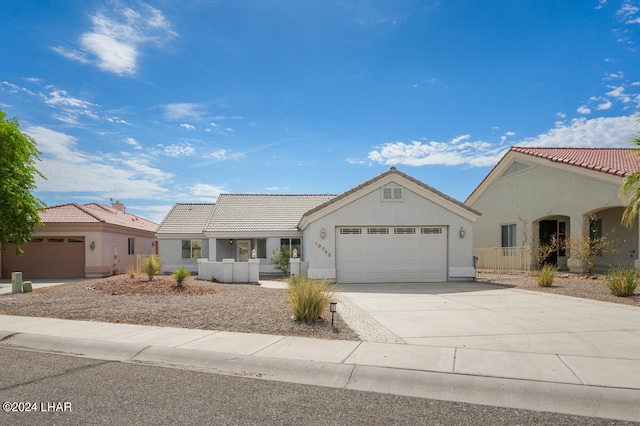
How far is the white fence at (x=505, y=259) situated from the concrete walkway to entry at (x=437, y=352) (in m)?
10.8

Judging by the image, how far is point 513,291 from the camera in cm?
1525

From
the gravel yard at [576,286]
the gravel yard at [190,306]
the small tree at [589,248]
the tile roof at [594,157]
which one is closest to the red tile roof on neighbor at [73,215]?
the gravel yard at [190,306]

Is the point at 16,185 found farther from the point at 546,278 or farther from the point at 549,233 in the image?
the point at 549,233

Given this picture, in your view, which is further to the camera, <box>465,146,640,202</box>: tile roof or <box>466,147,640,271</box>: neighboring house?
<box>466,147,640,271</box>: neighboring house

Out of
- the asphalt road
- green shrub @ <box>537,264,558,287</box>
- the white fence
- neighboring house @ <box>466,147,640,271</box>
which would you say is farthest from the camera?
the white fence

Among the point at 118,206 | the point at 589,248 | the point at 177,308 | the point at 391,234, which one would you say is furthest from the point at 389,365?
the point at 118,206

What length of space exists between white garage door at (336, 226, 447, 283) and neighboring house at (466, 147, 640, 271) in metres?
5.92

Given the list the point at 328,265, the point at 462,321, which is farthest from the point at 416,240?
the point at 462,321

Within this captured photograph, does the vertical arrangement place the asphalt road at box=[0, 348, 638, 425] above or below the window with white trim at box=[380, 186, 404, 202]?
below

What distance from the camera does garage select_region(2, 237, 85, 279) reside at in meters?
25.1

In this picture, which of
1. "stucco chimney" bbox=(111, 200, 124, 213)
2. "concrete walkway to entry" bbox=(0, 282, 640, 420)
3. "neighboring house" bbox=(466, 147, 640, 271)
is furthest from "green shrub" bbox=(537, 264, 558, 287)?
"stucco chimney" bbox=(111, 200, 124, 213)

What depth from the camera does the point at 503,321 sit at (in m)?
9.45

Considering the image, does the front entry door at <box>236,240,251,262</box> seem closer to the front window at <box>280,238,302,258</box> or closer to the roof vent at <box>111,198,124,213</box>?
the front window at <box>280,238,302,258</box>

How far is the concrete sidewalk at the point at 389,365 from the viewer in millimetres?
5125
